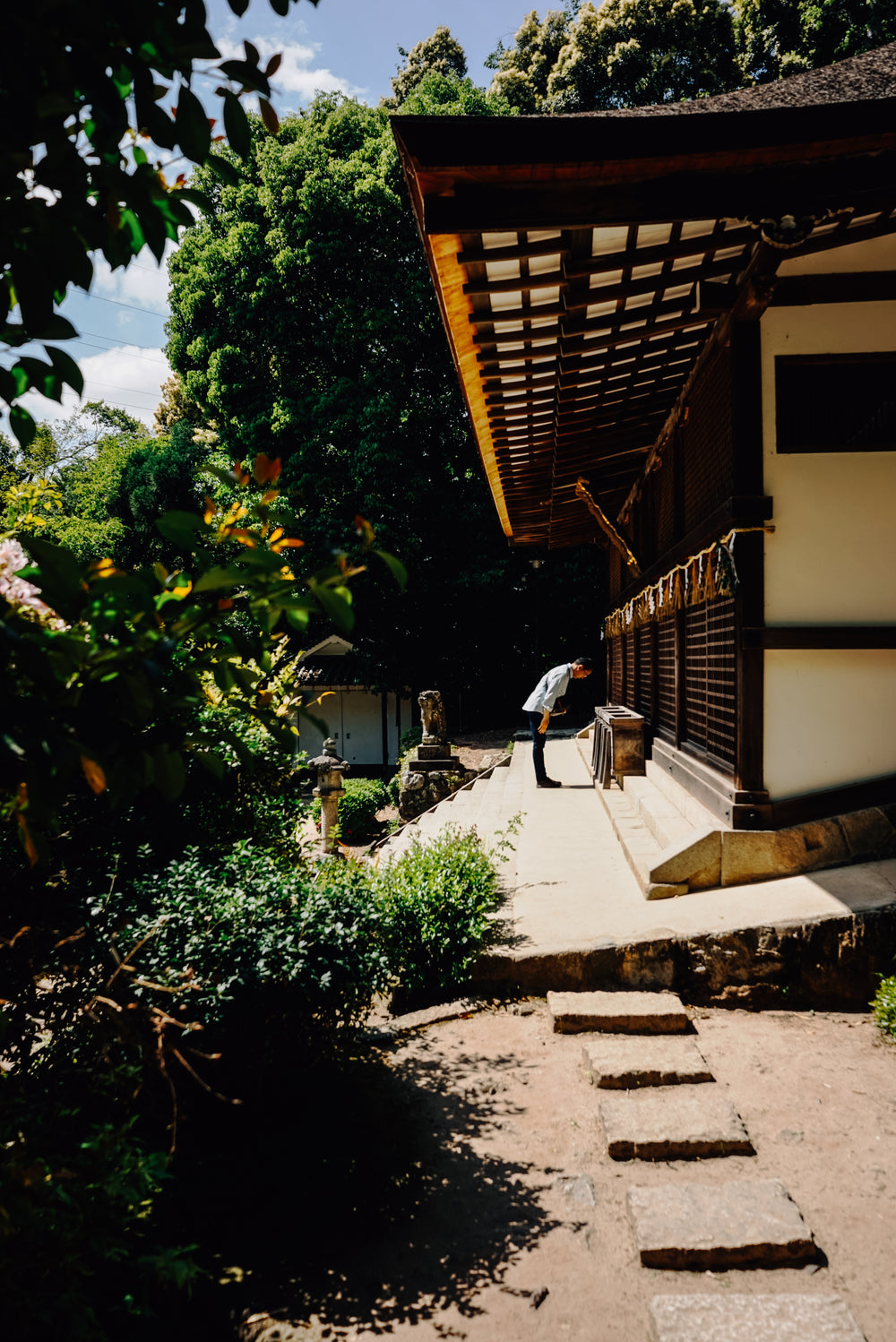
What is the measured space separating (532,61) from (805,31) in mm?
8383

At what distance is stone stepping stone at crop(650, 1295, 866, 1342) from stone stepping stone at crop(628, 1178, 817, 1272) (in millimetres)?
170

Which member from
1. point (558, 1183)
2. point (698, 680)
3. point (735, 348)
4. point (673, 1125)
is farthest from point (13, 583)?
point (698, 680)

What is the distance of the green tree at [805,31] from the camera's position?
57.8 ft

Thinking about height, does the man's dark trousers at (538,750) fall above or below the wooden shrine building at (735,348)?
below

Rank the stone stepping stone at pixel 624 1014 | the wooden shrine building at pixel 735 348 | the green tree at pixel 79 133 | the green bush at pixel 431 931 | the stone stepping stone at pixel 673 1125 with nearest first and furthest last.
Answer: the green tree at pixel 79 133, the stone stepping stone at pixel 673 1125, the wooden shrine building at pixel 735 348, the stone stepping stone at pixel 624 1014, the green bush at pixel 431 931

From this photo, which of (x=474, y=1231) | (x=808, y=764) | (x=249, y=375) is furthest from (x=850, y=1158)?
(x=249, y=375)

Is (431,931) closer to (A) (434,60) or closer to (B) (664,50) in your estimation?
(B) (664,50)

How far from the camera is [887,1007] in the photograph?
4441 mm

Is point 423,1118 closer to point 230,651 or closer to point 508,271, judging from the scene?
point 230,651

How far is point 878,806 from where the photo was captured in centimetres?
559

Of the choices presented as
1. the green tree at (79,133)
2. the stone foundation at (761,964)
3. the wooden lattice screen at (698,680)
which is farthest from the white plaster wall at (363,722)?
the green tree at (79,133)

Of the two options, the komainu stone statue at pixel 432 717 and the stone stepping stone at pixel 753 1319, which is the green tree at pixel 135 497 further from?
the stone stepping stone at pixel 753 1319

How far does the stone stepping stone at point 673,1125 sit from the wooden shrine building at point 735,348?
218cm

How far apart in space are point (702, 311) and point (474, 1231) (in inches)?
209
